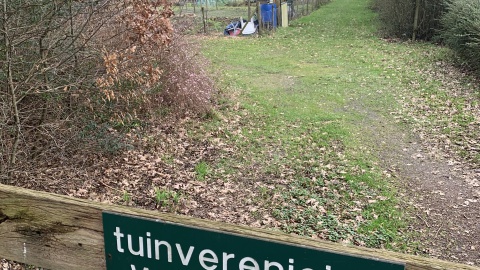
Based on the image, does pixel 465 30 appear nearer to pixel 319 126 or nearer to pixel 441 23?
pixel 441 23

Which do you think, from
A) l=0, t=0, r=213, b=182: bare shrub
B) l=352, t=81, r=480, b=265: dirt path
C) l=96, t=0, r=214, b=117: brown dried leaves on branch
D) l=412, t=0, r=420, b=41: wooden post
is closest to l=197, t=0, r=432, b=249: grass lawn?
l=352, t=81, r=480, b=265: dirt path

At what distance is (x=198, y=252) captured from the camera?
1583mm

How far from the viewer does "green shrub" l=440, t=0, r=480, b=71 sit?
13.4 m

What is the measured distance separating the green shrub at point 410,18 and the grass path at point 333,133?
134 centimetres

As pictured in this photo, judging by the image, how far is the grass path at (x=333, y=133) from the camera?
6.14 metres

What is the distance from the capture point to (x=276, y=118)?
10.3 m

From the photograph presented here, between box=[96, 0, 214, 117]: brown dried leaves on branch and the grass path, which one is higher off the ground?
box=[96, 0, 214, 117]: brown dried leaves on branch

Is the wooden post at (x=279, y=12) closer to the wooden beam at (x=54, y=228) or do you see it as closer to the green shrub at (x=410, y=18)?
the green shrub at (x=410, y=18)

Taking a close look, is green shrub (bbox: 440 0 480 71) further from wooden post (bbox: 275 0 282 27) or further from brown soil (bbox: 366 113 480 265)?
wooden post (bbox: 275 0 282 27)

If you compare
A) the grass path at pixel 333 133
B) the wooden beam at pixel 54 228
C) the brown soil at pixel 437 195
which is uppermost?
the wooden beam at pixel 54 228

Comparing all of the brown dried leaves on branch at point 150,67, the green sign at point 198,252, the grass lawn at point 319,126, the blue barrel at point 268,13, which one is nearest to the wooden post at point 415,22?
the grass lawn at point 319,126

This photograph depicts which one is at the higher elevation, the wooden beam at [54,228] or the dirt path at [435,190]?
the wooden beam at [54,228]

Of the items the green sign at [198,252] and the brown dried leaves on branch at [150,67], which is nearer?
the green sign at [198,252]

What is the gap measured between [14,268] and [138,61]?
454 centimetres
